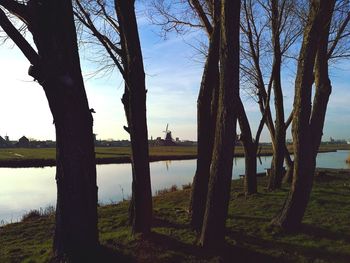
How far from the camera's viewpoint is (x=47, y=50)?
7.78 m

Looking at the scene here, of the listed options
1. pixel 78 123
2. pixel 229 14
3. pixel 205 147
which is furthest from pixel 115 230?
pixel 229 14

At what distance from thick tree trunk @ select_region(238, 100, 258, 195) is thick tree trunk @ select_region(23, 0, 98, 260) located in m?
8.57

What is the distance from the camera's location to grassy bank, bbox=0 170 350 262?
8141 millimetres

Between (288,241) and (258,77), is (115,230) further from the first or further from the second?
(258,77)

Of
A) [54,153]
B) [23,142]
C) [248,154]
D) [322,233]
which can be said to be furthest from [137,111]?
[23,142]

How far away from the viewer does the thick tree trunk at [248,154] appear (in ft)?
51.9

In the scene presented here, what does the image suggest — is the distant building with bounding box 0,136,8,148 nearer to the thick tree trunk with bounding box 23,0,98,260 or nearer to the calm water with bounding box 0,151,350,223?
the calm water with bounding box 0,151,350,223

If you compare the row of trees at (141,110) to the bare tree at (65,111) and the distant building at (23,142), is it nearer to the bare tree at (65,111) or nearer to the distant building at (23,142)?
the bare tree at (65,111)

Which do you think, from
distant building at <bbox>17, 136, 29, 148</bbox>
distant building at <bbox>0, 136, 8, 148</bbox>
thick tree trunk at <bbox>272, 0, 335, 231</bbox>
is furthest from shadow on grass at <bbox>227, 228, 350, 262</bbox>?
distant building at <bbox>17, 136, 29, 148</bbox>

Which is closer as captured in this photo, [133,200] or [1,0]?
[1,0]

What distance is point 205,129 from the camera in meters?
10.3

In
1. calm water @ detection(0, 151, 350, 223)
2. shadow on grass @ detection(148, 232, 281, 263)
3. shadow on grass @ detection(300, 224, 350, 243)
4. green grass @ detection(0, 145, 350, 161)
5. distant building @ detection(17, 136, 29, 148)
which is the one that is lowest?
calm water @ detection(0, 151, 350, 223)

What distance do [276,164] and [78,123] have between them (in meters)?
11.5

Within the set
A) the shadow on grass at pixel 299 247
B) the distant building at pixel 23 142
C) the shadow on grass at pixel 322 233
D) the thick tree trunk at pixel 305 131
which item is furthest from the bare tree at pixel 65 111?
the distant building at pixel 23 142
